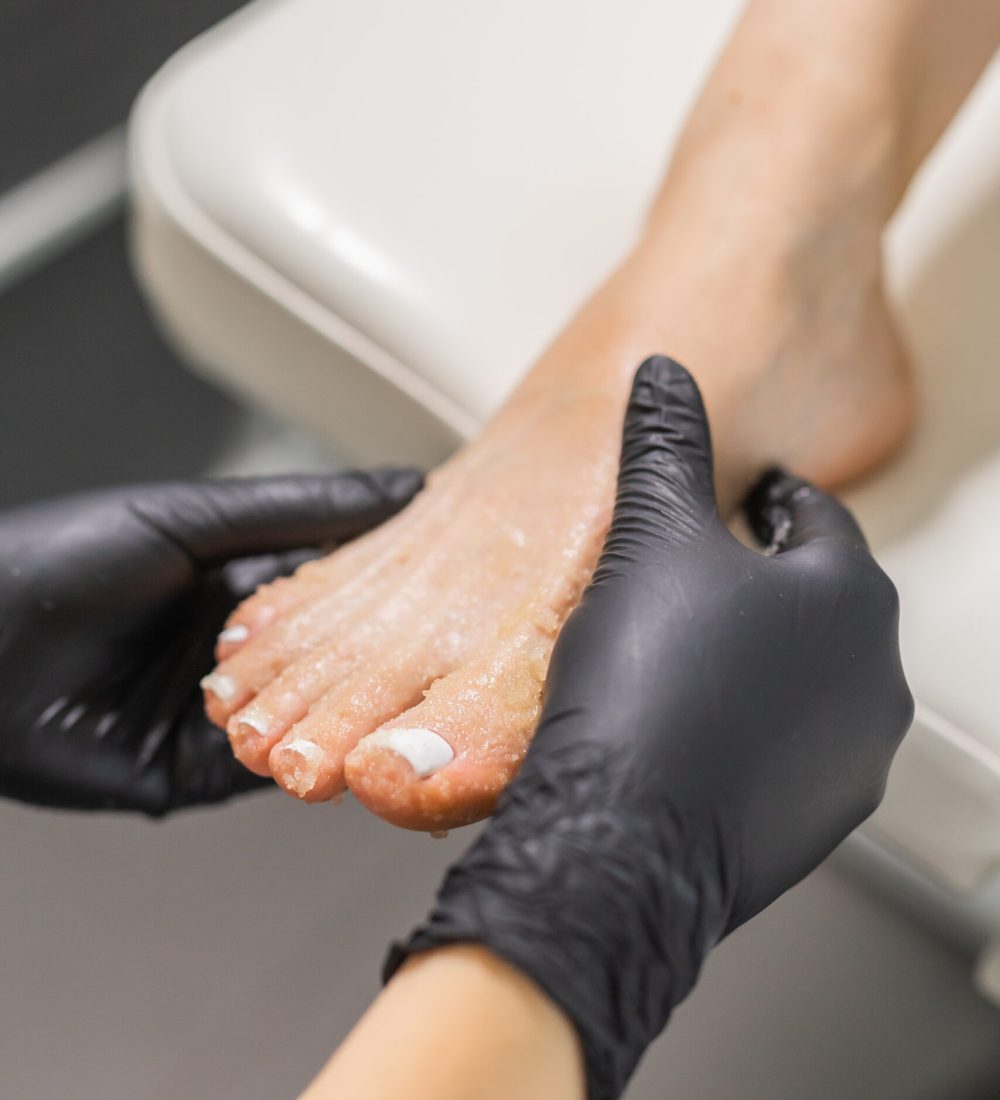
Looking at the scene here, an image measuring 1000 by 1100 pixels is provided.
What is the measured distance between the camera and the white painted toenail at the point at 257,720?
686mm

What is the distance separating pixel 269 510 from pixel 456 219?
27 centimetres

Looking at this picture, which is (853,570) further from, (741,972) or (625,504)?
(741,972)

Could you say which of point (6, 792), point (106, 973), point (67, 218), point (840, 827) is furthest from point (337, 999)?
point (67, 218)

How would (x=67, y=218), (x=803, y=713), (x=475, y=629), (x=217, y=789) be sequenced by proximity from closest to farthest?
(x=803, y=713)
(x=475, y=629)
(x=217, y=789)
(x=67, y=218)

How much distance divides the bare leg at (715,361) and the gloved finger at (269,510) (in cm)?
3

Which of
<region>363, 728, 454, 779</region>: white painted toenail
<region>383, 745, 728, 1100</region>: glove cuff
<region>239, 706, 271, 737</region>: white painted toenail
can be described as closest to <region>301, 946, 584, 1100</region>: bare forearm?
<region>383, 745, 728, 1100</region>: glove cuff

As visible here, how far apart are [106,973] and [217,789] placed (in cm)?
17

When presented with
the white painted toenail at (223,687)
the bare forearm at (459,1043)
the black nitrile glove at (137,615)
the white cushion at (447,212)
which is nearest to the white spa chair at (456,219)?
the white cushion at (447,212)

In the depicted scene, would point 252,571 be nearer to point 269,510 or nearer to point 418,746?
point 269,510

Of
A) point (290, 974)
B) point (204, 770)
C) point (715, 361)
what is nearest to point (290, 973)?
point (290, 974)

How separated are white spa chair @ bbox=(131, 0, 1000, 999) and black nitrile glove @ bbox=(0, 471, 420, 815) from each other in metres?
0.13

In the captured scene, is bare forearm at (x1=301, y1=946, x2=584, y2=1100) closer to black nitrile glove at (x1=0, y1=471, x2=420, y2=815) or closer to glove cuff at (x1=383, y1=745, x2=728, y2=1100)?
glove cuff at (x1=383, y1=745, x2=728, y2=1100)

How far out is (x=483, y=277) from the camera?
0.85 meters

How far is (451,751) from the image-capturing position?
59 cm
